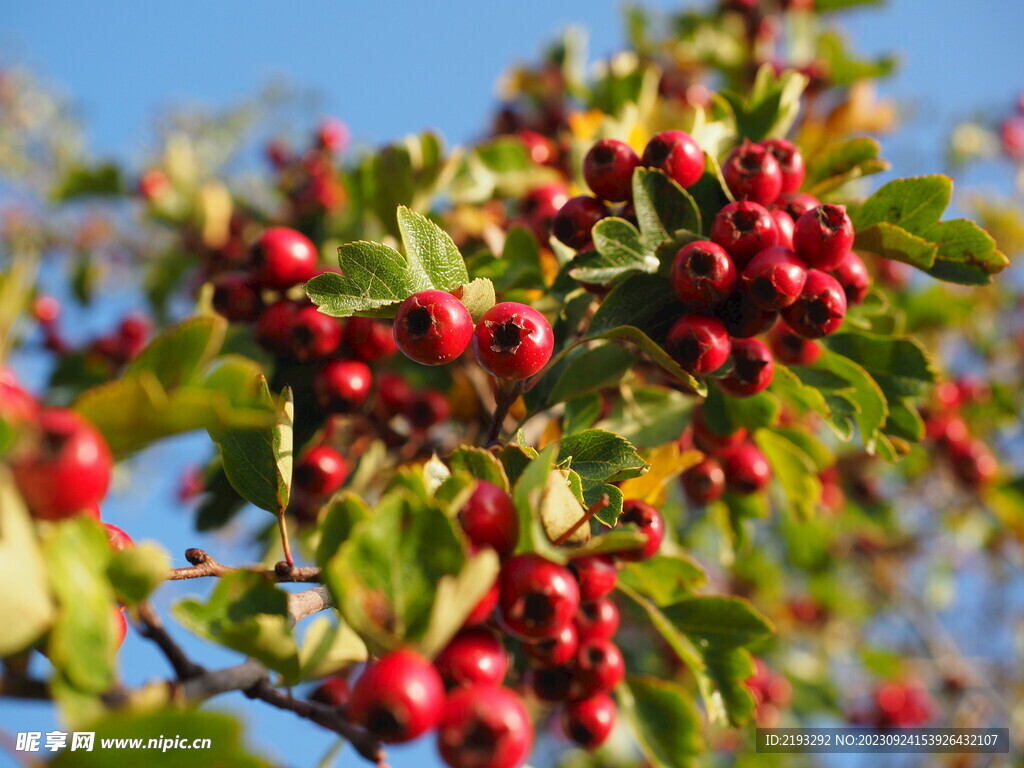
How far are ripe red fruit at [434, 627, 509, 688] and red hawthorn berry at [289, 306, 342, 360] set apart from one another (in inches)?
35.4

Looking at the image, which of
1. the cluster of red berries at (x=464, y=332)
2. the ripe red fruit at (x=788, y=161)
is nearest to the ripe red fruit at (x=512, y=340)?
the cluster of red berries at (x=464, y=332)

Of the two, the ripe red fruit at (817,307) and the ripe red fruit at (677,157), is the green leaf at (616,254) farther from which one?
the ripe red fruit at (817,307)

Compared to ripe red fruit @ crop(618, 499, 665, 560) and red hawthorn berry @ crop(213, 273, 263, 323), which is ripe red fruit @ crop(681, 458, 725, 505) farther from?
red hawthorn berry @ crop(213, 273, 263, 323)

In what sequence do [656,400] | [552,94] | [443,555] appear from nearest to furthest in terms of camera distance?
[443,555]
[656,400]
[552,94]

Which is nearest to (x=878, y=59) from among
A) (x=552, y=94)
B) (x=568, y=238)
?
(x=552, y=94)

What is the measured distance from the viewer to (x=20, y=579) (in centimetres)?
74

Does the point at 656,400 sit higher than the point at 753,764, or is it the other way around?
the point at 656,400

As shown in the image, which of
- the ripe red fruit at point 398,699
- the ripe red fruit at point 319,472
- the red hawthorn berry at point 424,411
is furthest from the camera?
the red hawthorn berry at point 424,411

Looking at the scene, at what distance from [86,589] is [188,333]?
290 mm

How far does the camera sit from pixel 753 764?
12.0 feet

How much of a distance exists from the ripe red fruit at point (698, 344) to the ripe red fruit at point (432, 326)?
1.28 feet

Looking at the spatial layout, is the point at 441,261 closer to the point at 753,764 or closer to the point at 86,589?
the point at 86,589

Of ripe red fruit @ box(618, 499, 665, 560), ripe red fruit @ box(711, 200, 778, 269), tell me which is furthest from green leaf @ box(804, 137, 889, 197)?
ripe red fruit @ box(618, 499, 665, 560)

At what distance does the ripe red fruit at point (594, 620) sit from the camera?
4.82ft
